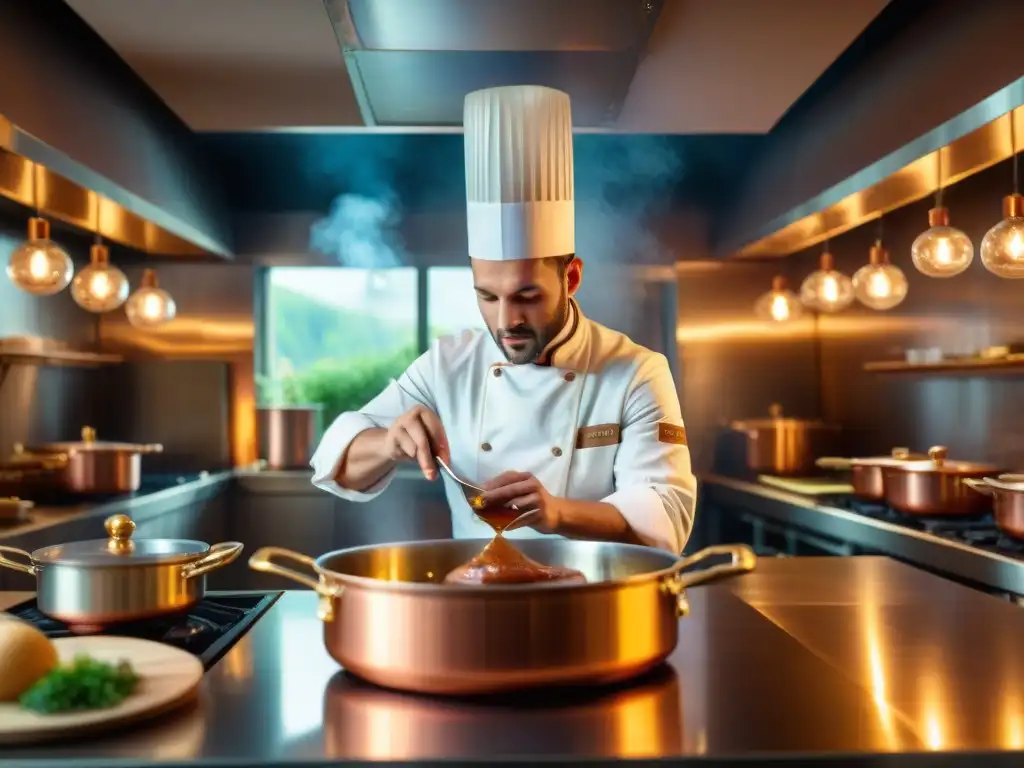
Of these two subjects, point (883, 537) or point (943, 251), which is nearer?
point (943, 251)

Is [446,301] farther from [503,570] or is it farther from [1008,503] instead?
[503,570]

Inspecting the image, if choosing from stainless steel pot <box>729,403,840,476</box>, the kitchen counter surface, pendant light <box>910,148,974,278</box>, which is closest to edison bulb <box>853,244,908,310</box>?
pendant light <box>910,148,974,278</box>

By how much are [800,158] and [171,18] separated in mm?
2566

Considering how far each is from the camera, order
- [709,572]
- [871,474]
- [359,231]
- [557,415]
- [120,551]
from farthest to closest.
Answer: [359,231]
[871,474]
[557,415]
[120,551]
[709,572]

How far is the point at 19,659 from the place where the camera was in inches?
40.4

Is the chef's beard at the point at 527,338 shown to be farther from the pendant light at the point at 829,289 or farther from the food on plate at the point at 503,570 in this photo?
the pendant light at the point at 829,289

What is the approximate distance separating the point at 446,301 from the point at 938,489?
329 cm

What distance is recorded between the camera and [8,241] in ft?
12.9

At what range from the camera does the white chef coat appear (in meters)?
2.18

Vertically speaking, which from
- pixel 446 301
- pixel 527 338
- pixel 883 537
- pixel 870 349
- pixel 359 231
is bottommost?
pixel 883 537

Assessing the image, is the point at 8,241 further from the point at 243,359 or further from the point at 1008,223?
the point at 1008,223

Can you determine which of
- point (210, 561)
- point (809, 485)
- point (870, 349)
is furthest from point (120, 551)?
point (870, 349)

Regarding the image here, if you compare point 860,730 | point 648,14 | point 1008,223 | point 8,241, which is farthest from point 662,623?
point 8,241

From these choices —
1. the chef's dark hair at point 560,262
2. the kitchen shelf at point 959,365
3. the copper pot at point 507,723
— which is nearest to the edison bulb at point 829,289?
the kitchen shelf at point 959,365
